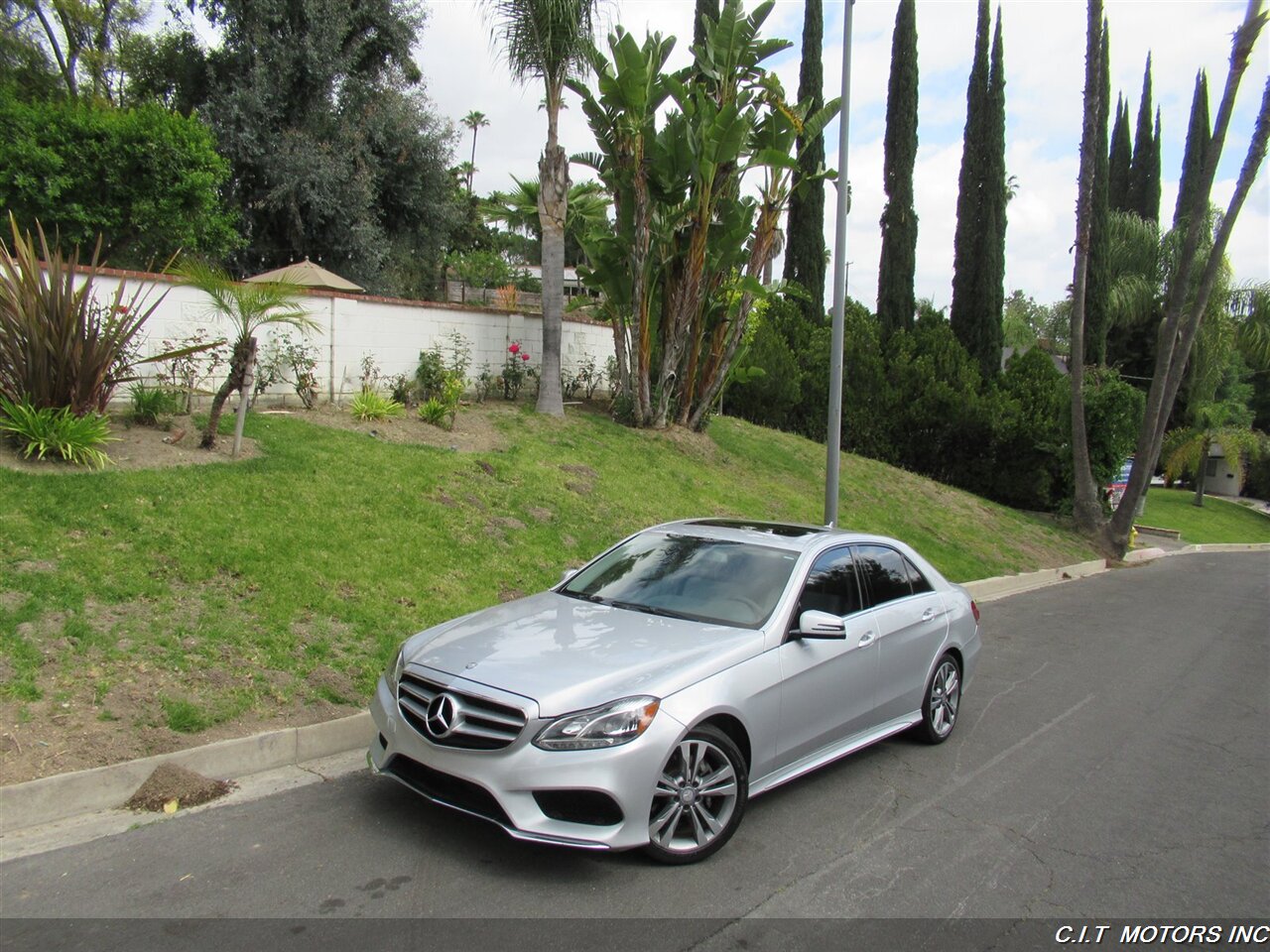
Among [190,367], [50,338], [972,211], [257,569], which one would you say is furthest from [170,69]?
[972,211]

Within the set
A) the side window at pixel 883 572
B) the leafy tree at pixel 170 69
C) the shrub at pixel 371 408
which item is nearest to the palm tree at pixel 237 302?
the shrub at pixel 371 408

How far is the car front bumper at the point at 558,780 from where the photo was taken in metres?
4.16

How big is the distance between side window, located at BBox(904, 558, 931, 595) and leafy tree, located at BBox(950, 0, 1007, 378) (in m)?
22.2

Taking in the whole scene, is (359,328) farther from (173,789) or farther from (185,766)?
(173,789)

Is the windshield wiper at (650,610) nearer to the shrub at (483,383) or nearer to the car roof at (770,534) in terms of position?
the car roof at (770,534)

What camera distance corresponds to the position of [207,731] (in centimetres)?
556

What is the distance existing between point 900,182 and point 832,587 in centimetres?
2664

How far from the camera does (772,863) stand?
4594mm

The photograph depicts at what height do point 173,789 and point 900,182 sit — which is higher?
point 900,182

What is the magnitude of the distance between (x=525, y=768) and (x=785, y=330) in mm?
21738

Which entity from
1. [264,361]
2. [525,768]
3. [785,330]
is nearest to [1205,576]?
[785,330]

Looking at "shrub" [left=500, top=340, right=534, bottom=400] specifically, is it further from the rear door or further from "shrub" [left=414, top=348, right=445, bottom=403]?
the rear door

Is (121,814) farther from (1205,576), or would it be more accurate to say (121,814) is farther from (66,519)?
(1205,576)

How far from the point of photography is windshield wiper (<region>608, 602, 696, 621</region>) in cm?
538
